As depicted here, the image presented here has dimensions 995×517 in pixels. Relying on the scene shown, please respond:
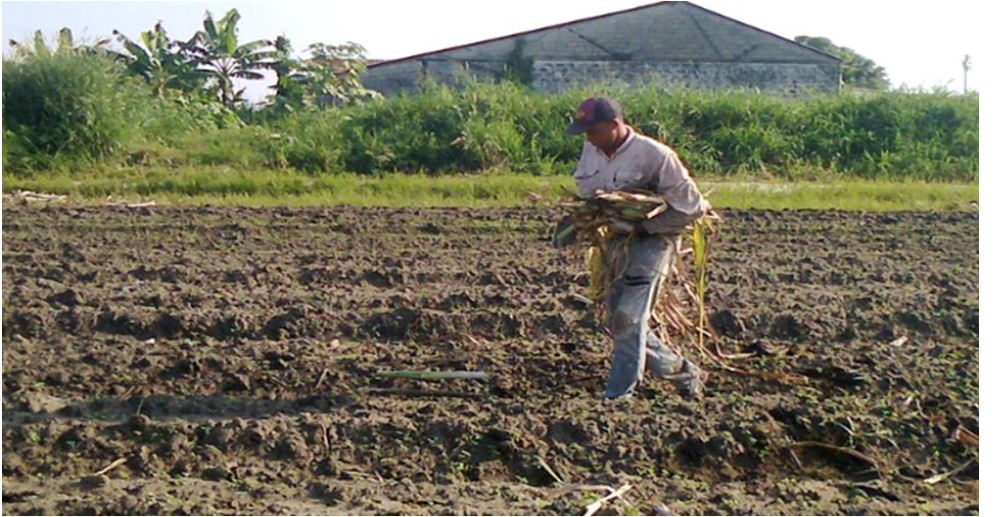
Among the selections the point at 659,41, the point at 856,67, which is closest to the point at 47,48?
the point at 659,41

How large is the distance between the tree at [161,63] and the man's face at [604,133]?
18.0 m

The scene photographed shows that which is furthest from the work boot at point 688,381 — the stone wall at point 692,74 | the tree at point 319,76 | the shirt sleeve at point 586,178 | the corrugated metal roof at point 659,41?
the corrugated metal roof at point 659,41

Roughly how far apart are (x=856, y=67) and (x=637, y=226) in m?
30.5

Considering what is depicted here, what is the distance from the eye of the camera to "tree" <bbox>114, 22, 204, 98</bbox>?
22484 mm

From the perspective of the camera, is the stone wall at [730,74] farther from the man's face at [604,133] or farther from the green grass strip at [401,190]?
the man's face at [604,133]

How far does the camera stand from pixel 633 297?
219 inches

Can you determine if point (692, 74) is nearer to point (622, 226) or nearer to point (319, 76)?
point (319, 76)

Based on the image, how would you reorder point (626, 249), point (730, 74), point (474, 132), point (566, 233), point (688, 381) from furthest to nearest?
point (730, 74) → point (474, 132) → point (688, 381) → point (566, 233) → point (626, 249)

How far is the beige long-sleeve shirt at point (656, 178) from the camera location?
5.42 metres

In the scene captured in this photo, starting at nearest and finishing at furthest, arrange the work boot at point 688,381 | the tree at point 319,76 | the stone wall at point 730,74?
the work boot at point 688,381, the tree at point 319,76, the stone wall at point 730,74

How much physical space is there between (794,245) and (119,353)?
249 inches

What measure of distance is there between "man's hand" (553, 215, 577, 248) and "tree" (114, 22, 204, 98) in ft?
58.2

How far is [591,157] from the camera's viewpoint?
567 centimetres

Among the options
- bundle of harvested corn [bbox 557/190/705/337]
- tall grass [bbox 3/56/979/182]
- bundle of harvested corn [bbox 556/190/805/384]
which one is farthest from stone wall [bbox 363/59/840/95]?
bundle of harvested corn [bbox 557/190/705/337]
